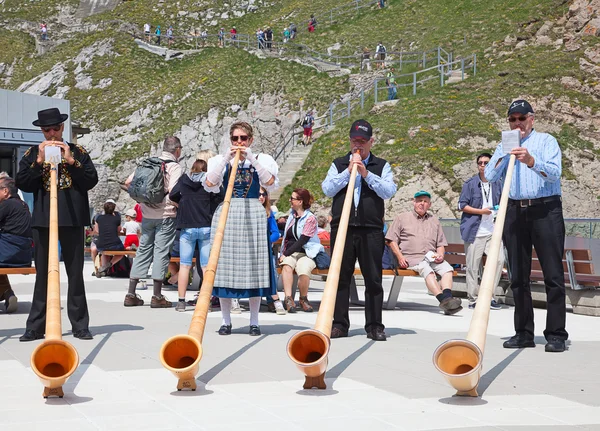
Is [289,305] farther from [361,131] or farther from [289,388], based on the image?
[289,388]

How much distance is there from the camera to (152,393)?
591cm

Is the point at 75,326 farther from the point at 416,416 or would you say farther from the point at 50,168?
the point at 416,416

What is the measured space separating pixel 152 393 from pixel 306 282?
6132 mm

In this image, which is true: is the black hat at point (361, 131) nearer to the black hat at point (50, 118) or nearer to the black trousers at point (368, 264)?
the black trousers at point (368, 264)

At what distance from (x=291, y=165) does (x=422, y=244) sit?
25.1 meters

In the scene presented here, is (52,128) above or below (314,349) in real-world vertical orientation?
above

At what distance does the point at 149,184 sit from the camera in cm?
1168

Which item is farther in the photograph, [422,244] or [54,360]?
[422,244]

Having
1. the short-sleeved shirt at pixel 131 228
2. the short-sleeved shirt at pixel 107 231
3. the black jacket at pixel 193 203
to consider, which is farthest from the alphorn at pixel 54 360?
the short-sleeved shirt at pixel 131 228

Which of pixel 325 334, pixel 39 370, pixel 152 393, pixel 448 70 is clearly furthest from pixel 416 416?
pixel 448 70

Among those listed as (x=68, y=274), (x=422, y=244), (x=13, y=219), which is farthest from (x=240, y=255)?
(x=422, y=244)

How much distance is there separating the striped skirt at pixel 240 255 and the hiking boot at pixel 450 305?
343cm

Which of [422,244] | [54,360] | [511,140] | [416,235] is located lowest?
[54,360]

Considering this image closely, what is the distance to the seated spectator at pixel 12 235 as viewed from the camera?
35.7ft
